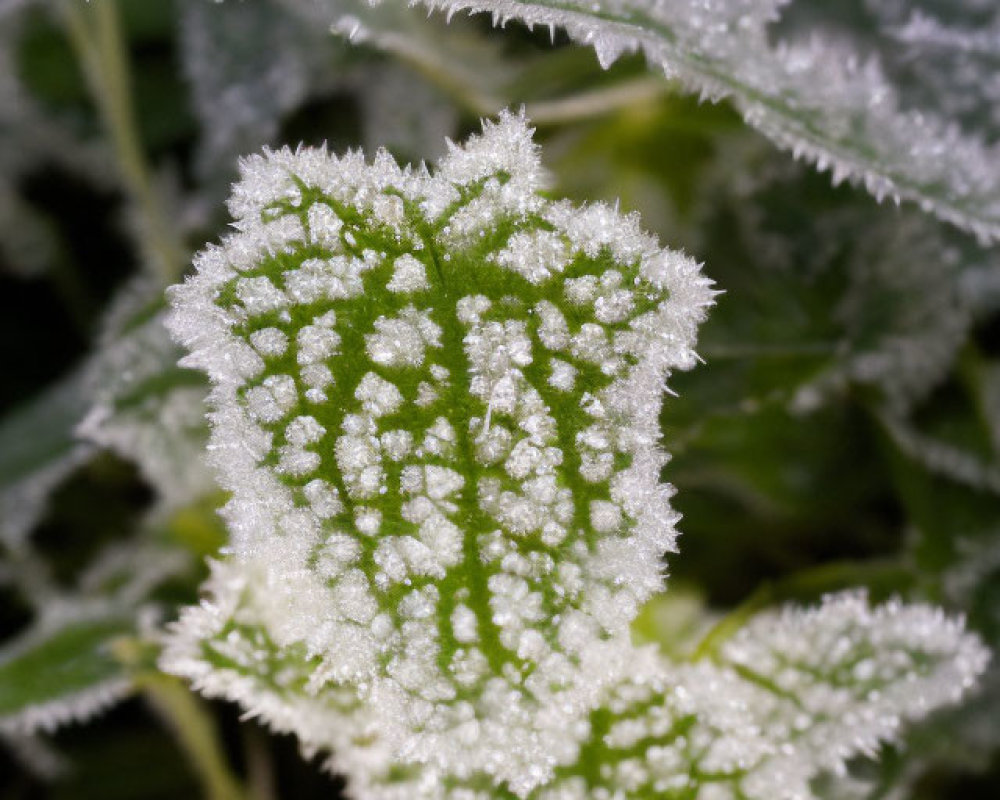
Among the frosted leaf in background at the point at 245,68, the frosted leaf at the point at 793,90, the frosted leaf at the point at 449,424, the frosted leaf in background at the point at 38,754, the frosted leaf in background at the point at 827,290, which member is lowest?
the frosted leaf in background at the point at 38,754

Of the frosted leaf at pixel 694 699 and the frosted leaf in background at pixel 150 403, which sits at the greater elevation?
the frosted leaf in background at pixel 150 403

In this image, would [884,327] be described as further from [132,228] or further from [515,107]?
[132,228]

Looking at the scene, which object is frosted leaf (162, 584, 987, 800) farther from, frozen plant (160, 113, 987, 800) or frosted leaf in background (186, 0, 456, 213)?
frosted leaf in background (186, 0, 456, 213)

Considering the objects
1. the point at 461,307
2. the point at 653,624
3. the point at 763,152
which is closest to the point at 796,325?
the point at 763,152

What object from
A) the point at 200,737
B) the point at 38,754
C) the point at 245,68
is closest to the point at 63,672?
the point at 200,737

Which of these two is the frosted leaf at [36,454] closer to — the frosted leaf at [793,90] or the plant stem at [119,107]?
the plant stem at [119,107]

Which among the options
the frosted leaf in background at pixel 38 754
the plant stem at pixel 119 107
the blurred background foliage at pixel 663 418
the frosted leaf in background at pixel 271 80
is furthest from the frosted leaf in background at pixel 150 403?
the frosted leaf in background at pixel 38 754

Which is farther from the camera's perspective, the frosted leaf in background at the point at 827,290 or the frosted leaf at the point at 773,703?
the frosted leaf in background at the point at 827,290

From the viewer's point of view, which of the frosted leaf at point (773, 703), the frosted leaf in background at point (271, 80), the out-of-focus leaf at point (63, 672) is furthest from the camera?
the frosted leaf in background at point (271, 80)
